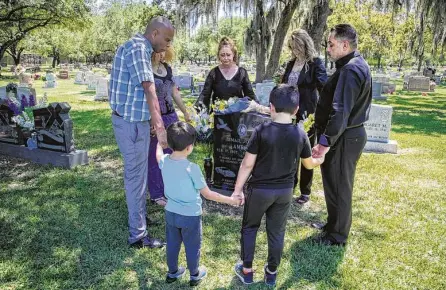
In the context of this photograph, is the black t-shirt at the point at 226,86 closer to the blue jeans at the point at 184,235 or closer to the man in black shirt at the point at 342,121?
the man in black shirt at the point at 342,121

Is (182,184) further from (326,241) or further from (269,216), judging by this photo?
(326,241)

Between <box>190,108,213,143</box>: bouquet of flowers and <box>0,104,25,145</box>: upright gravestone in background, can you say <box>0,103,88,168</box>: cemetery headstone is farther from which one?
<box>190,108,213,143</box>: bouquet of flowers

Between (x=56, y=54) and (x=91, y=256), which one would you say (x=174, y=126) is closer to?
(x=91, y=256)

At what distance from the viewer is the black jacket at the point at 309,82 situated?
15.0 ft

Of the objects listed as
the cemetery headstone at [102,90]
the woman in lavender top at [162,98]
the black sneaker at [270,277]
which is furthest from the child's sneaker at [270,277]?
the cemetery headstone at [102,90]

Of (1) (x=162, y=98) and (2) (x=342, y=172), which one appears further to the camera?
(1) (x=162, y=98)

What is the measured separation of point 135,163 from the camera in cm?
343

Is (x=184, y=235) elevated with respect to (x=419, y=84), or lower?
lower

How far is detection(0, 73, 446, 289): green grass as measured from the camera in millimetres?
3201

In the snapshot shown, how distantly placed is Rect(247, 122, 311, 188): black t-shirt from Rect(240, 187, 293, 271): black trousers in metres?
0.07

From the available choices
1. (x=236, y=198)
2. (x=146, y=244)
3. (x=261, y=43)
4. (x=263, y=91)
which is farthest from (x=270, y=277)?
(x=261, y=43)

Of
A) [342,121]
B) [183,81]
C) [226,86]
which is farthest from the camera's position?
[183,81]

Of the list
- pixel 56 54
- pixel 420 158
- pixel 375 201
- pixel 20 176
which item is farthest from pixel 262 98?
pixel 56 54

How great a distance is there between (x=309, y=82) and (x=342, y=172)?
5.00 feet
